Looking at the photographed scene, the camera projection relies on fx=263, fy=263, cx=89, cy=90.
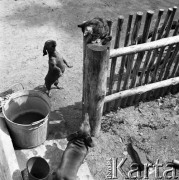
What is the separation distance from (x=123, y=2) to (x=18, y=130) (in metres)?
6.44

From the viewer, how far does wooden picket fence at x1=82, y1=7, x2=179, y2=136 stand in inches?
157

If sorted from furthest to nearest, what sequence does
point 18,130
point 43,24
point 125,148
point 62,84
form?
point 43,24
point 62,84
point 125,148
point 18,130

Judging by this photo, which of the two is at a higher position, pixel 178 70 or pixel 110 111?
pixel 178 70

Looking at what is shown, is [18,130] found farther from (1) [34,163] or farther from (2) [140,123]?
(2) [140,123]

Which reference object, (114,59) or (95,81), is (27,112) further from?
(114,59)

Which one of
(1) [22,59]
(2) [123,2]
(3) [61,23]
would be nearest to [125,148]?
(1) [22,59]

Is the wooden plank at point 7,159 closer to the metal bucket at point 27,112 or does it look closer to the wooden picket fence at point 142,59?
the metal bucket at point 27,112

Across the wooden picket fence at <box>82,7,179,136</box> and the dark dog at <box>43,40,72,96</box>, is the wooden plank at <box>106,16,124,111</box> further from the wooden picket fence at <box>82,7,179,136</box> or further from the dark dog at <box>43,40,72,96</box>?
the dark dog at <box>43,40,72,96</box>

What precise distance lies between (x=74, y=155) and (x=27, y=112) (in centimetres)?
125

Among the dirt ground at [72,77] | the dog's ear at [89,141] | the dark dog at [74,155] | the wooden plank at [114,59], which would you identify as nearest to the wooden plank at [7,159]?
the dark dog at [74,155]

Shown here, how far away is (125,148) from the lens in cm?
482

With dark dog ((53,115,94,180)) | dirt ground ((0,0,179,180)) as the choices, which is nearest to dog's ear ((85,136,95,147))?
dark dog ((53,115,94,180))

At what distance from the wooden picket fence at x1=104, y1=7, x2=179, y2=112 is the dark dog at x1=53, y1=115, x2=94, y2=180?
937 mm

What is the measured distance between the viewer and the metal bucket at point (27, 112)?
13.7 ft
